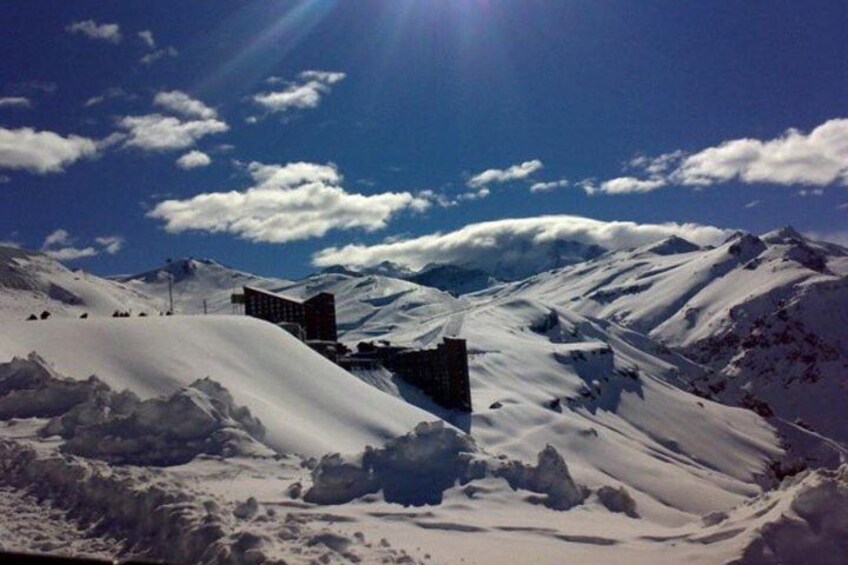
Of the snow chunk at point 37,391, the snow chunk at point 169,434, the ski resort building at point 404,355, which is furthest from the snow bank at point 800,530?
the ski resort building at point 404,355

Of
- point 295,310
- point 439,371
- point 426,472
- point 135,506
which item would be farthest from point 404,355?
point 135,506

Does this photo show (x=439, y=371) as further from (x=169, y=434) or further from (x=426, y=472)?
(x=426, y=472)

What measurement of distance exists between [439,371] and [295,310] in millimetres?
10776

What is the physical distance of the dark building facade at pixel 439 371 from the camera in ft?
200

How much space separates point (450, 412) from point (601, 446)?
12491 millimetres

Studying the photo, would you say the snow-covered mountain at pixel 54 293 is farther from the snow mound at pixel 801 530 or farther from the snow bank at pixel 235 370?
the snow mound at pixel 801 530

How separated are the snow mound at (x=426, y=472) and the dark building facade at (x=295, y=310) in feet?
136

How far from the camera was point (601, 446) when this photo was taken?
64000 mm

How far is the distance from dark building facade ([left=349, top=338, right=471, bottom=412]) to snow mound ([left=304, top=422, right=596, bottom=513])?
40215 mm

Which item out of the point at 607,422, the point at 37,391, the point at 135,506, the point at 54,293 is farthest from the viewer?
the point at 54,293

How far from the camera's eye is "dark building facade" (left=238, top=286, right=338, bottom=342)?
60500 millimetres

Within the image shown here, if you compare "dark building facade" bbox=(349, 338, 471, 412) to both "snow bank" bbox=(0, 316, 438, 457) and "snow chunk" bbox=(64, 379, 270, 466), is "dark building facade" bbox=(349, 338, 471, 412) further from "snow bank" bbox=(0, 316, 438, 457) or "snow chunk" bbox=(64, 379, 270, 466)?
"snow chunk" bbox=(64, 379, 270, 466)

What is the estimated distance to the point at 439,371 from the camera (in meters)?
61.1

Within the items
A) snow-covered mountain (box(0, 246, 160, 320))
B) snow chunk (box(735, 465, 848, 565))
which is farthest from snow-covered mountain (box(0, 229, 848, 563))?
snow-covered mountain (box(0, 246, 160, 320))
